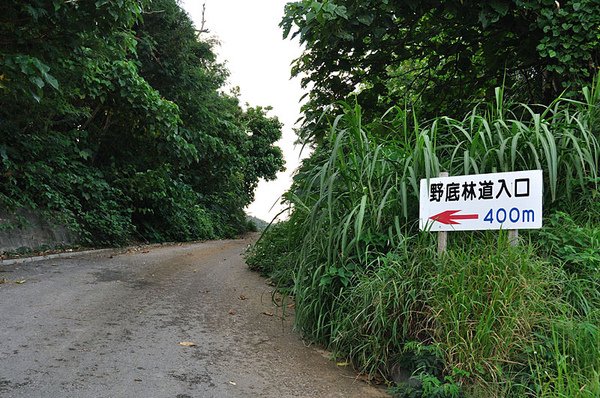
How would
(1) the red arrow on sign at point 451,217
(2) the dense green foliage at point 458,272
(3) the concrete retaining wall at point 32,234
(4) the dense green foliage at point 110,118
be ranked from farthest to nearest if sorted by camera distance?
(3) the concrete retaining wall at point 32,234 → (4) the dense green foliage at point 110,118 → (1) the red arrow on sign at point 451,217 → (2) the dense green foliage at point 458,272

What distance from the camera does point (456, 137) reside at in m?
4.34

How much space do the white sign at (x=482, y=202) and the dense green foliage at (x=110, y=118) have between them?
4235 millimetres

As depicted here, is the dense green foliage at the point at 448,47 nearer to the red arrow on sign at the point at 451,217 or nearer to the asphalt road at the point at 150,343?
the red arrow on sign at the point at 451,217

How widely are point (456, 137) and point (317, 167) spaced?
4.54 ft

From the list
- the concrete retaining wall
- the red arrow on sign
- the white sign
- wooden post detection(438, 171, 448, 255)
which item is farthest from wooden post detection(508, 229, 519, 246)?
the concrete retaining wall

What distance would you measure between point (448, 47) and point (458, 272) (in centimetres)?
481

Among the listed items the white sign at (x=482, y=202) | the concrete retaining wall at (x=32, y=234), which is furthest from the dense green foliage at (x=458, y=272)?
the concrete retaining wall at (x=32, y=234)

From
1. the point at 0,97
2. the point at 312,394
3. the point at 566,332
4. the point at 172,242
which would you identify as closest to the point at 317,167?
the point at 312,394

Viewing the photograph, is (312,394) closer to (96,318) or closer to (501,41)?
(96,318)

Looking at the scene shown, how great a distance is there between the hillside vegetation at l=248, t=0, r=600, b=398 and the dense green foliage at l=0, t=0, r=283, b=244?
3175 mm

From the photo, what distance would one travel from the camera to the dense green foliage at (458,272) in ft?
9.48

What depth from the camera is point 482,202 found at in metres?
3.44

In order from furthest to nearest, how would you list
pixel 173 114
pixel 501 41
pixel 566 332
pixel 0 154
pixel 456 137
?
1. pixel 173 114
2. pixel 0 154
3. pixel 501 41
4. pixel 456 137
5. pixel 566 332

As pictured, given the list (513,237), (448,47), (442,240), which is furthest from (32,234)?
(513,237)
